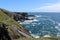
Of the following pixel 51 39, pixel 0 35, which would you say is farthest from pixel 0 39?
pixel 51 39

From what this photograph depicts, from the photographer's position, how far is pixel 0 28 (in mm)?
21000

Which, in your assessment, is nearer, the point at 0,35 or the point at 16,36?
the point at 0,35

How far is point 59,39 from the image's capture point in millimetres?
22859

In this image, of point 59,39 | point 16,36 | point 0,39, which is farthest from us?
point 16,36

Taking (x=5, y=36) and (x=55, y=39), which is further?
(x=55, y=39)

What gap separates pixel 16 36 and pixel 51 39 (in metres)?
6.18

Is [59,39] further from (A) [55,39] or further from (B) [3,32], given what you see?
(B) [3,32]

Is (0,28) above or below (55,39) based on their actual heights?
above

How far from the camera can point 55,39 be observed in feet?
Result: 75.6

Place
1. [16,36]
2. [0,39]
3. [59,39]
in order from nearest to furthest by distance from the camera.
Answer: [0,39] < [59,39] < [16,36]

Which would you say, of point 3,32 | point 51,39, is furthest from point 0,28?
point 51,39

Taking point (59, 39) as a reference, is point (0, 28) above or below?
above

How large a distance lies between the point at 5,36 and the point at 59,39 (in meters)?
6.54

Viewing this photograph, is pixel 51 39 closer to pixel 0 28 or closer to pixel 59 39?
pixel 59 39
